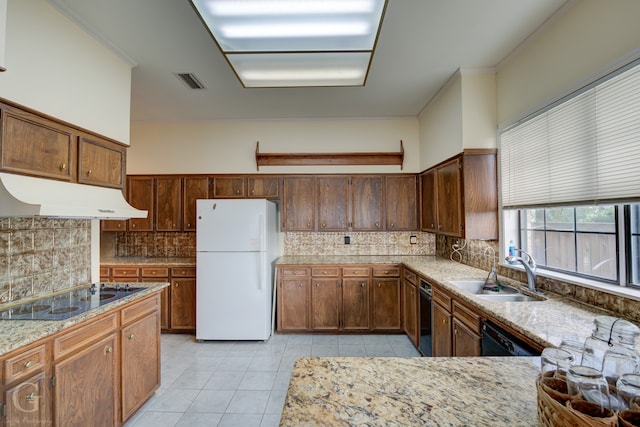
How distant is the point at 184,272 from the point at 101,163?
5.97ft

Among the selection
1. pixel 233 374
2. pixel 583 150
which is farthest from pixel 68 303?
pixel 583 150

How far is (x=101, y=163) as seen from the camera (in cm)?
232

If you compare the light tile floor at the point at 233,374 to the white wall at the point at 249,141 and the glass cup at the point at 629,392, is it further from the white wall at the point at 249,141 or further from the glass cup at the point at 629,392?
the white wall at the point at 249,141

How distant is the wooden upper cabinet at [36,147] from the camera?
1647 mm

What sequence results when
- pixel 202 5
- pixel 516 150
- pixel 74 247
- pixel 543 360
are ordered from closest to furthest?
pixel 543 360 < pixel 202 5 < pixel 74 247 < pixel 516 150

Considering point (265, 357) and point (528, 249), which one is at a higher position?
point (528, 249)

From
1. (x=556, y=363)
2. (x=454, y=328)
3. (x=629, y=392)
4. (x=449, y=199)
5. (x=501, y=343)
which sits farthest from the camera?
(x=449, y=199)

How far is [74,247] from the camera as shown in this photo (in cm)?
231

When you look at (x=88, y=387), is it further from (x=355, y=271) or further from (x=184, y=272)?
(x=355, y=271)

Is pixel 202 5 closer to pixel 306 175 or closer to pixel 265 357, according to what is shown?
pixel 306 175

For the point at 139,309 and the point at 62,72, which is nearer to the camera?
the point at 62,72

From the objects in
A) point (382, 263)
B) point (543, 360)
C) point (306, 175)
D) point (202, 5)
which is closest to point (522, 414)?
point (543, 360)

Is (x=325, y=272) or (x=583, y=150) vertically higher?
(x=583, y=150)

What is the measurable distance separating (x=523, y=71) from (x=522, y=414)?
2.62 m
